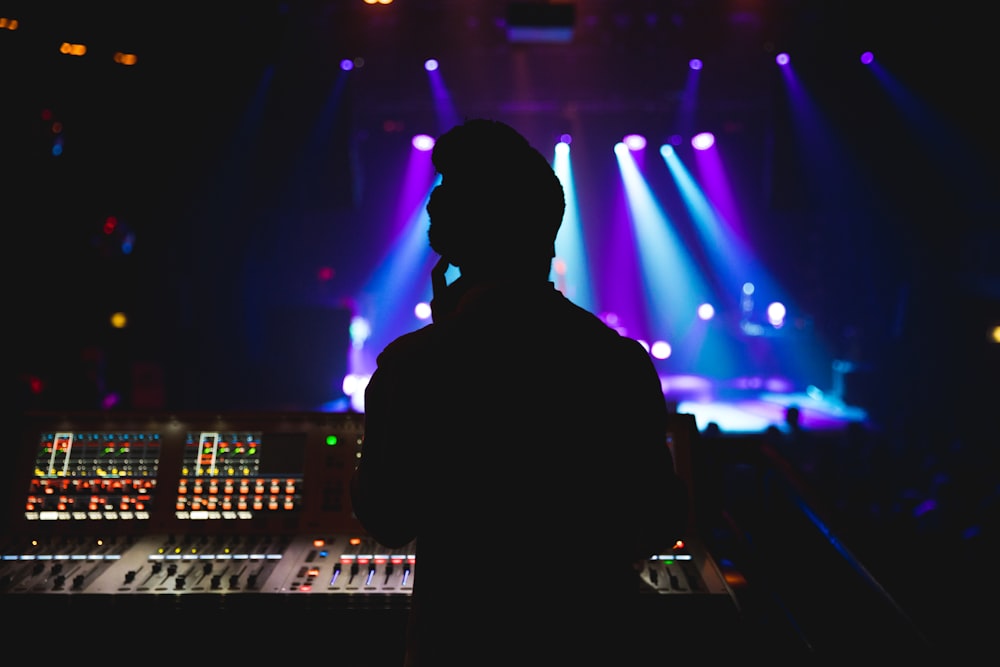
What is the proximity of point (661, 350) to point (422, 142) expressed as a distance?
6.65 metres

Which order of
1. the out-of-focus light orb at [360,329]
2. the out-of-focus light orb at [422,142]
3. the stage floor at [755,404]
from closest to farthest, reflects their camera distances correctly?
1. the stage floor at [755,404]
2. the out-of-focus light orb at [422,142]
3. the out-of-focus light orb at [360,329]

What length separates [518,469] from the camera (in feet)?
3.60

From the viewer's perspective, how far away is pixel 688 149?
36.9 ft

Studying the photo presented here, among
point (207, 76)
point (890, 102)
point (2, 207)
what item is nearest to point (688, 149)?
point (890, 102)

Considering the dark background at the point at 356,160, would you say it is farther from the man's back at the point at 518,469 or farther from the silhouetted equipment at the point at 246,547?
the man's back at the point at 518,469

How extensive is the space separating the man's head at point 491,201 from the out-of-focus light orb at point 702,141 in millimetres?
10294

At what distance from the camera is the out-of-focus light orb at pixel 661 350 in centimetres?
1259

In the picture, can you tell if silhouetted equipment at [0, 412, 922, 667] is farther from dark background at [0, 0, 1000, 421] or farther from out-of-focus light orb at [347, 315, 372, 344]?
out-of-focus light orb at [347, 315, 372, 344]

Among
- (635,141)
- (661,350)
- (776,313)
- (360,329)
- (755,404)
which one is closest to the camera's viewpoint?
(755,404)

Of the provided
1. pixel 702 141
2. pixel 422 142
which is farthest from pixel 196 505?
pixel 702 141

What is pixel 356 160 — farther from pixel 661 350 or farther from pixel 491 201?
pixel 491 201

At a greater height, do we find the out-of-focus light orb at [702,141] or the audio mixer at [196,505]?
the out-of-focus light orb at [702,141]

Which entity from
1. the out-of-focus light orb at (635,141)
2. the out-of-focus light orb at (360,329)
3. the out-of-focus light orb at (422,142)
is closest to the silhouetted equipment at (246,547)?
the out-of-focus light orb at (635,141)

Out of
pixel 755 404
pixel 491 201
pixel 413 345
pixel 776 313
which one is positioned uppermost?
pixel 491 201
